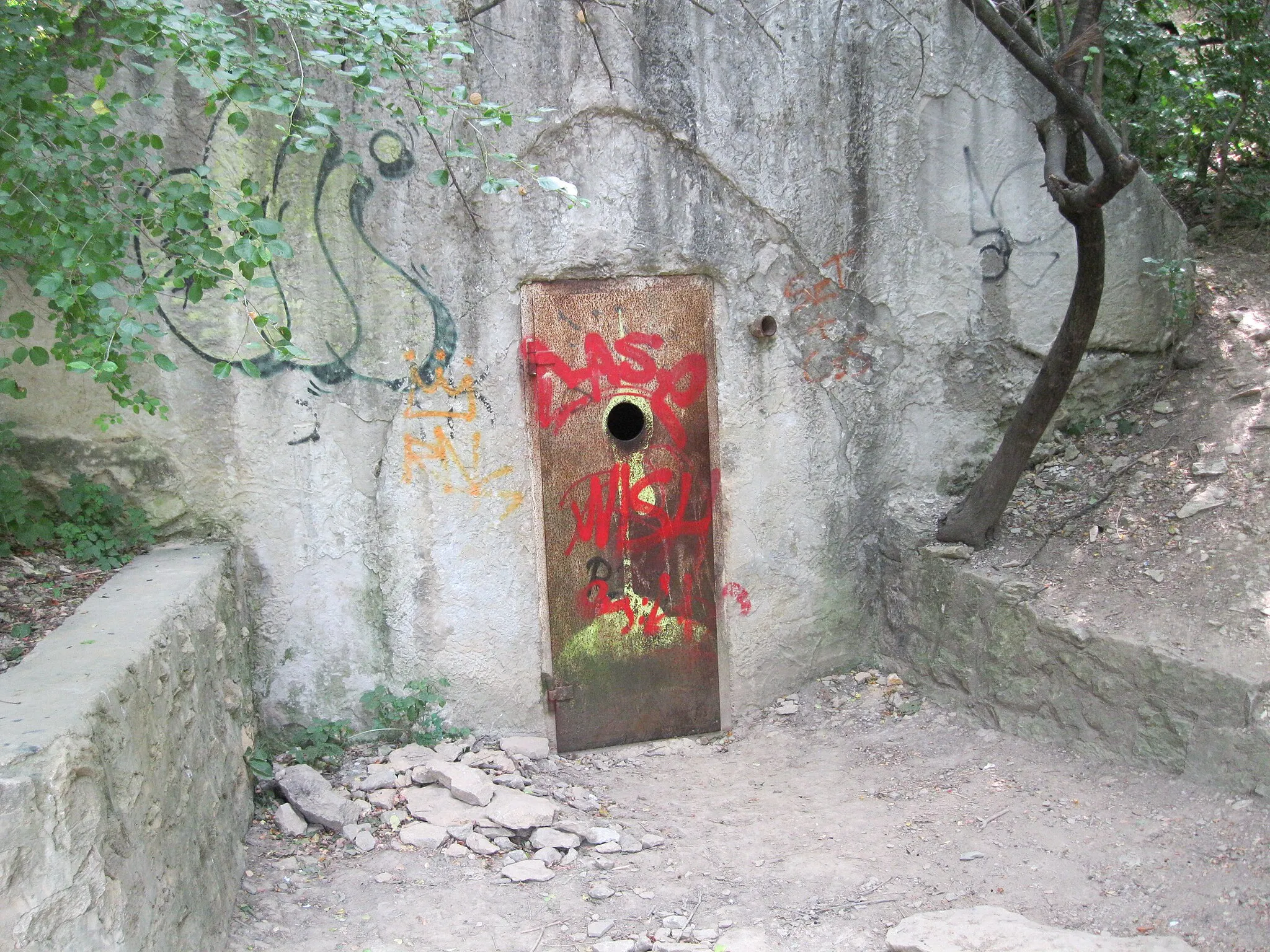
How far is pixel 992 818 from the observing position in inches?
132

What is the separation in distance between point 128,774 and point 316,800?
139 cm

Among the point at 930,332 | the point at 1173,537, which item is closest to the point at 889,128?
the point at 930,332

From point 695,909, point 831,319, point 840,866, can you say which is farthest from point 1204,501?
point 695,909

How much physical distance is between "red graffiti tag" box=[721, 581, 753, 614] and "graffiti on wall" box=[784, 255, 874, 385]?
2.99ft

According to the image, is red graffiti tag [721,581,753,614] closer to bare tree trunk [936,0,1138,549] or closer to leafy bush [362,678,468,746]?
bare tree trunk [936,0,1138,549]

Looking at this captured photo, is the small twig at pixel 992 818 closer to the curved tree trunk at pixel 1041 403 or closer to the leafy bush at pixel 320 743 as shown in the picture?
the curved tree trunk at pixel 1041 403

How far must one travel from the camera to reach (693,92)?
13.2ft

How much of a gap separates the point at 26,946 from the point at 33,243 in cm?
178

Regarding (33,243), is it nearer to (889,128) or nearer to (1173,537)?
(889,128)

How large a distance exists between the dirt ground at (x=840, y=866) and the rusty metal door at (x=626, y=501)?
Answer: 402 millimetres

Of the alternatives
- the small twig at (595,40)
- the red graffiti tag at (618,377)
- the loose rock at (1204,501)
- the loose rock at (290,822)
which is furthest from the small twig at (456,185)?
the loose rock at (1204,501)

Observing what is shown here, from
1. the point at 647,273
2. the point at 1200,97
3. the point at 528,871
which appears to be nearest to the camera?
the point at 528,871

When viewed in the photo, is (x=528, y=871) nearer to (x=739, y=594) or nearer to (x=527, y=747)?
(x=527, y=747)

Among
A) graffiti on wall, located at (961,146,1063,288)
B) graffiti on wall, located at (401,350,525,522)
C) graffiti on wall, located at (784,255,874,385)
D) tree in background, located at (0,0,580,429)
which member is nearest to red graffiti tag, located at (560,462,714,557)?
graffiti on wall, located at (401,350,525,522)
